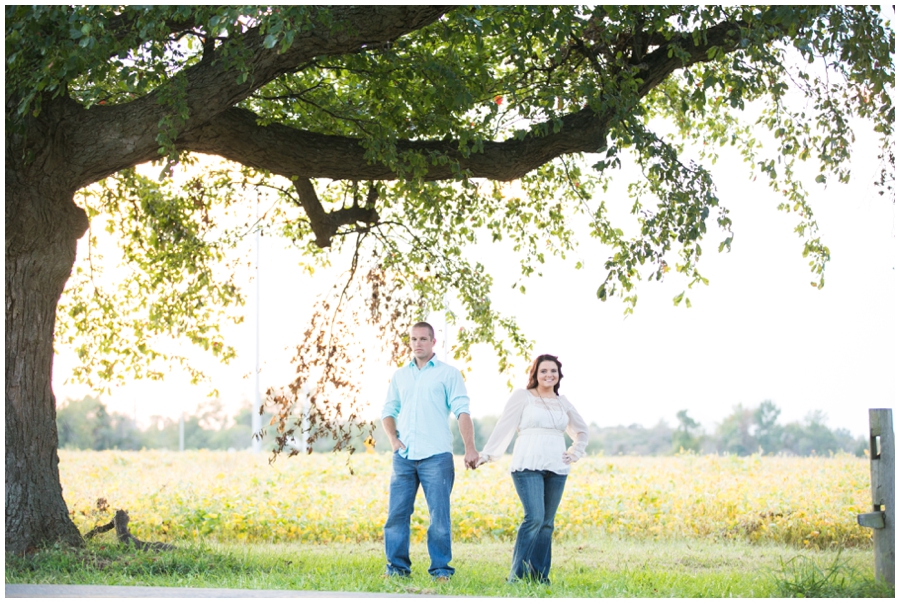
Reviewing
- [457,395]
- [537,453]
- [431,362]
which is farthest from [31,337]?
[537,453]

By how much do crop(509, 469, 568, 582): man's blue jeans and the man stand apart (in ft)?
1.50

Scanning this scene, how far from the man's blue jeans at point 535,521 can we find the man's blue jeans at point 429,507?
19.0 inches

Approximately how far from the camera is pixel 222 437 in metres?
36.1

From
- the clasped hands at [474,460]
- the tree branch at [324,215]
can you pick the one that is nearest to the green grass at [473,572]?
the clasped hands at [474,460]

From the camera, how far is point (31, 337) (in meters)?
7.52

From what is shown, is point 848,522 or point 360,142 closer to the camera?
point 360,142

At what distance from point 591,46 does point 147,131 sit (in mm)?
4153

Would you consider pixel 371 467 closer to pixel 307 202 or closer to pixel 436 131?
pixel 307 202

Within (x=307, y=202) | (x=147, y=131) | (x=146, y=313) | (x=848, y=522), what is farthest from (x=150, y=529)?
(x=848, y=522)

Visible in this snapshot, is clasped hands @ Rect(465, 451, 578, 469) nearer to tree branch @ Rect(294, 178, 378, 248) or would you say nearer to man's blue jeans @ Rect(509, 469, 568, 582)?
man's blue jeans @ Rect(509, 469, 568, 582)

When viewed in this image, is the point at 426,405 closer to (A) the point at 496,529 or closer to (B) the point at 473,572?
(B) the point at 473,572

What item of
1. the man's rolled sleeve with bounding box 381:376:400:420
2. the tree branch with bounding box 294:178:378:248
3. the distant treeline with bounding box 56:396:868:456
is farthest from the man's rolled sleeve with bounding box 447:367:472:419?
the distant treeline with bounding box 56:396:868:456

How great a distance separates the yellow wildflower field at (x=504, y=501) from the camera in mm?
10523

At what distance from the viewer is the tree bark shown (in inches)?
293
